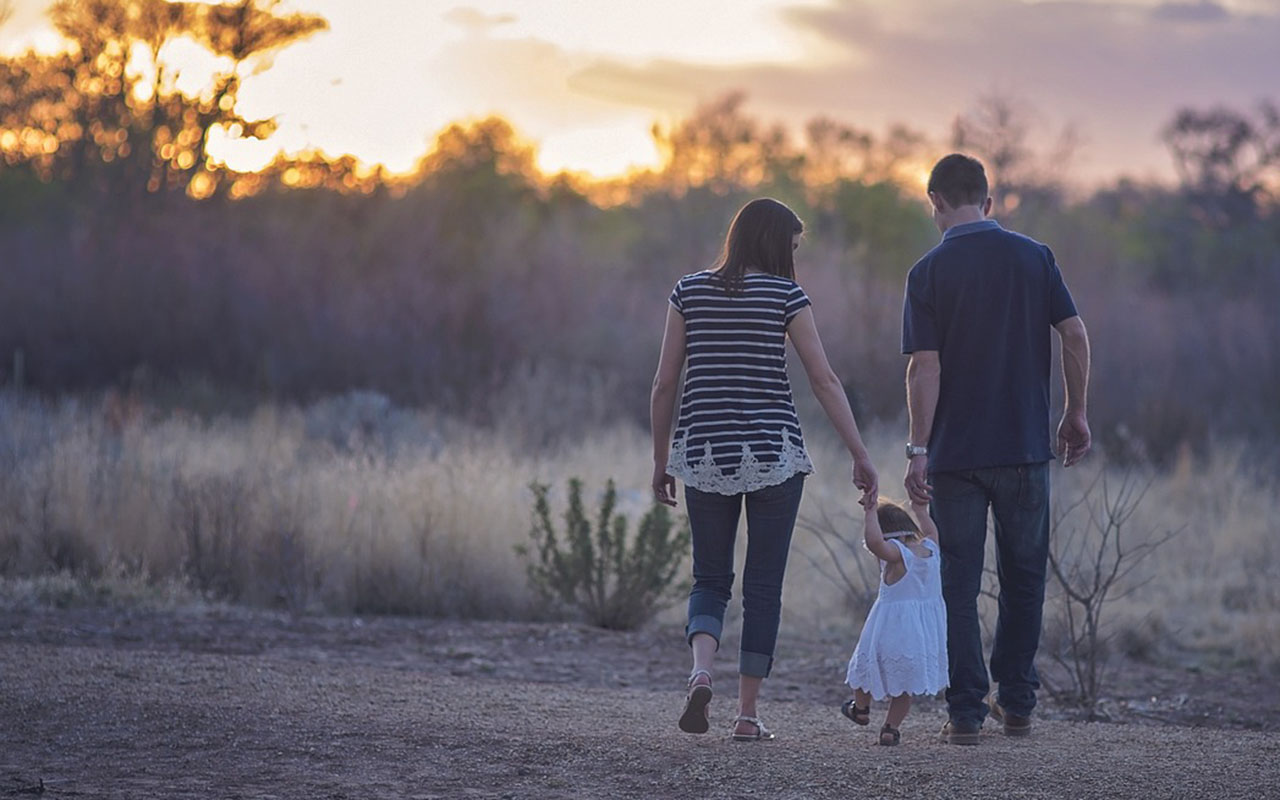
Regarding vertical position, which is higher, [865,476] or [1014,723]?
[865,476]

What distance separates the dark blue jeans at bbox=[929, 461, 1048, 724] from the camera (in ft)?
18.1

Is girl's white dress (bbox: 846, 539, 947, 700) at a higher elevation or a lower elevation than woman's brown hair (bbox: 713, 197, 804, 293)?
lower

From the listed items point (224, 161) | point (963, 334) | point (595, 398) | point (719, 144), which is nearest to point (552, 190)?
point (719, 144)

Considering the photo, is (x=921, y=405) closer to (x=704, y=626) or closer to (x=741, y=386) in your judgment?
(x=741, y=386)

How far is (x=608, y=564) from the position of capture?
973cm

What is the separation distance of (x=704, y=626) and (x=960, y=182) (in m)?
1.77

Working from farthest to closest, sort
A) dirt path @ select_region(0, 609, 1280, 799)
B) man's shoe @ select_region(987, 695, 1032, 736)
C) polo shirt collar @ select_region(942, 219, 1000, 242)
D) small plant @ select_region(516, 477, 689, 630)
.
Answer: small plant @ select_region(516, 477, 689, 630) → man's shoe @ select_region(987, 695, 1032, 736) → polo shirt collar @ select_region(942, 219, 1000, 242) → dirt path @ select_region(0, 609, 1280, 799)

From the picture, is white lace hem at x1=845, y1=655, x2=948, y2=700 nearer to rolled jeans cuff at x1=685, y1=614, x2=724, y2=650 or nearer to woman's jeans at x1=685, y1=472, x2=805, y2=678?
woman's jeans at x1=685, y1=472, x2=805, y2=678

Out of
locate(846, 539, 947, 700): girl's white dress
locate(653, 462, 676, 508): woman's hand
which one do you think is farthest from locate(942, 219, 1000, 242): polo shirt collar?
locate(653, 462, 676, 508): woman's hand

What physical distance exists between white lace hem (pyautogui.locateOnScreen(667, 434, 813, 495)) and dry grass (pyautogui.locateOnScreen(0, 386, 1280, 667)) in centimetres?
354

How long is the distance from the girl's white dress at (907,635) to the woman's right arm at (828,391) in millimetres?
317

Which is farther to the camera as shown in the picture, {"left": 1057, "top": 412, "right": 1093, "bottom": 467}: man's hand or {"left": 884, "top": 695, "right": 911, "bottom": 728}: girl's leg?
{"left": 1057, "top": 412, "right": 1093, "bottom": 467}: man's hand

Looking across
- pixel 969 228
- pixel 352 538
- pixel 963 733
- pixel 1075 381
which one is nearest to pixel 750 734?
pixel 963 733

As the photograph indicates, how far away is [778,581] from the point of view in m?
5.45
